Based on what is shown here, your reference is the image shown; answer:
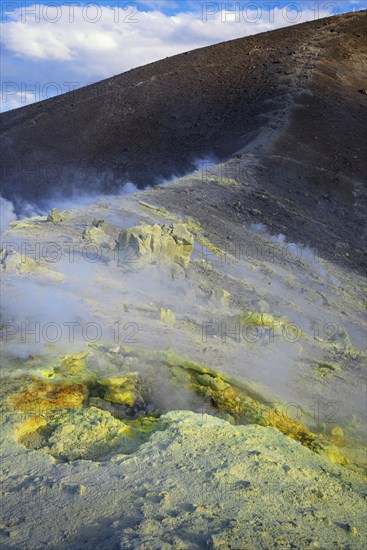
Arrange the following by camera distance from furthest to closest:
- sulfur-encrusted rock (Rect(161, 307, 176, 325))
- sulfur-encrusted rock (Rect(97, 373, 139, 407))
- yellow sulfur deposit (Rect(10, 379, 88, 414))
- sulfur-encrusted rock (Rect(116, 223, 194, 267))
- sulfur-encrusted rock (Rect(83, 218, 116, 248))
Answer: sulfur-encrusted rock (Rect(83, 218, 116, 248)) < sulfur-encrusted rock (Rect(116, 223, 194, 267)) < sulfur-encrusted rock (Rect(161, 307, 176, 325)) < sulfur-encrusted rock (Rect(97, 373, 139, 407)) < yellow sulfur deposit (Rect(10, 379, 88, 414))

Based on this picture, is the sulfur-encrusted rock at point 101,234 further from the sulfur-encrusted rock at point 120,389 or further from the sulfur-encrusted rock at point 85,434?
the sulfur-encrusted rock at point 85,434

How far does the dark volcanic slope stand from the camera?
19156 millimetres

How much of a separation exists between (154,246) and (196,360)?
260 centimetres

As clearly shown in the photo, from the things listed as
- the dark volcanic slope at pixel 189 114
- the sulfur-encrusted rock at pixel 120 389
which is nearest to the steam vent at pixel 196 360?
the sulfur-encrusted rock at pixel 120 389

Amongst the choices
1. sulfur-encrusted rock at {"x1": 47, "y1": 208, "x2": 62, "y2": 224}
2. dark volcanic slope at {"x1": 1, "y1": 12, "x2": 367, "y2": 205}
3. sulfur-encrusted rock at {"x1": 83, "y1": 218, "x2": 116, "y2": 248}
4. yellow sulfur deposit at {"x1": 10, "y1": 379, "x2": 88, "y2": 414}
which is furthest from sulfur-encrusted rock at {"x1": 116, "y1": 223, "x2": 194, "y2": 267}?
dark volcanic slope at {"x1": 1, "y1": 12, "x2": 367, "y2": 205}

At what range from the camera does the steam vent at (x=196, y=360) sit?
3.33 meters

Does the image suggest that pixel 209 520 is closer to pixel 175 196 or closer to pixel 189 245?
pixel 189 245

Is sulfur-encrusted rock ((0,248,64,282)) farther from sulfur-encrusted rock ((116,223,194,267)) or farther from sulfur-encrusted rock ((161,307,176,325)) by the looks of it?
sulfur-encrusted rock ((161,307,176,325))

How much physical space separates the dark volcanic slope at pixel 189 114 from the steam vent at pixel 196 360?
107 cm

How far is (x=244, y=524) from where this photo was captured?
10.5ft

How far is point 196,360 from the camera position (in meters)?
6.10

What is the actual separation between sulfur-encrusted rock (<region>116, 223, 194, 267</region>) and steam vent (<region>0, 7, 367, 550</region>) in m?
0.03

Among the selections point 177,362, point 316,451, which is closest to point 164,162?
point 177,362

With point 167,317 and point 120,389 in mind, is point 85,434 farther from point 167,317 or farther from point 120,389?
point 167,317
